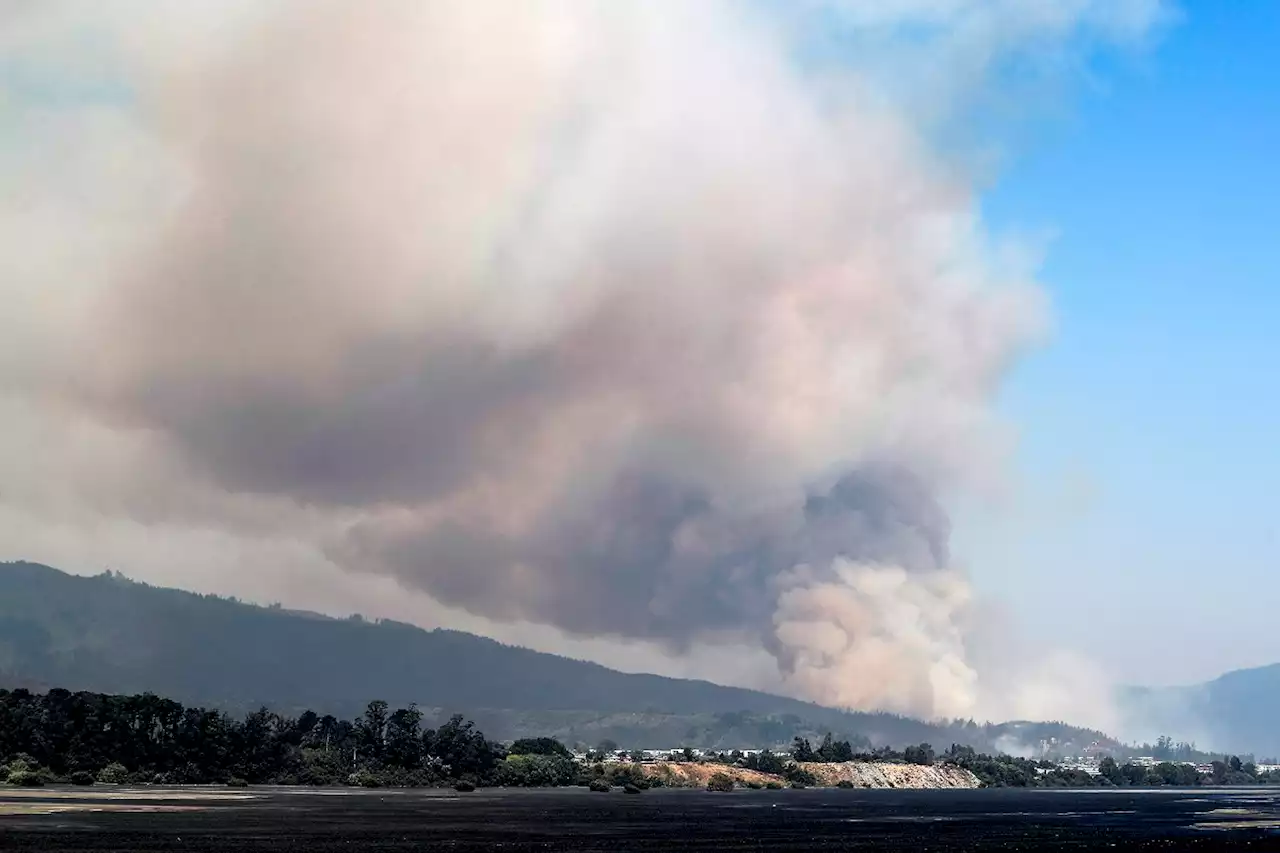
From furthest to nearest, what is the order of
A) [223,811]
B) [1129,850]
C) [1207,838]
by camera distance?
[223,811]
[1207,838]
[1129,850]

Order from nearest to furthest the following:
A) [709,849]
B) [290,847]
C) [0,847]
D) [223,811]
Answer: [0,847] → [290,847] → [709,849] → [223,811]

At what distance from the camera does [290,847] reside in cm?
12150

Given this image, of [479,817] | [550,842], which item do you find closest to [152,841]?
[550,842]

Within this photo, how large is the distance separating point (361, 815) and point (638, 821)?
1681 inches

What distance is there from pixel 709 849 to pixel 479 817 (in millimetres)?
67234

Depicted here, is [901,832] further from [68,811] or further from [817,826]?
[68,811]

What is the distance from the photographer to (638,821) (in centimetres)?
19325

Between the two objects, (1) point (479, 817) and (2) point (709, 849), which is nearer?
(2) point (709, 849)

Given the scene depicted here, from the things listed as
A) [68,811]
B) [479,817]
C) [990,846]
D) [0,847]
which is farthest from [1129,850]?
[68,811]

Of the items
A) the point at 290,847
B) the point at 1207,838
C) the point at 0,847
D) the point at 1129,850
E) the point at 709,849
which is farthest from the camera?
the point at 1207,838

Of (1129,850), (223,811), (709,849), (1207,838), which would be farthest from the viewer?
(223,811)

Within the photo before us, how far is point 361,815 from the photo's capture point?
18912 cm

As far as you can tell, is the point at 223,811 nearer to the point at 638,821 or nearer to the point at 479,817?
the point at 479,817

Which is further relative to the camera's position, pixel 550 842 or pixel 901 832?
pixel 901 832
